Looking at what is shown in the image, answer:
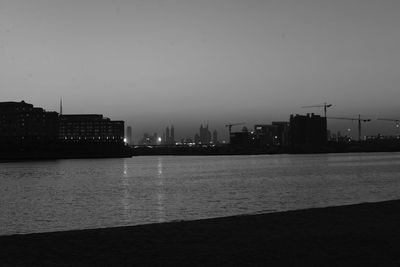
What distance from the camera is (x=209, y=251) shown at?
41.5ft

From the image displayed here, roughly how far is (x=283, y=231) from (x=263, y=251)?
3.00m

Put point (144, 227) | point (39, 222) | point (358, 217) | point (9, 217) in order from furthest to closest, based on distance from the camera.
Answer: point (9, 217) → point (39, 222) → point (358, 217) → point (144, 227)

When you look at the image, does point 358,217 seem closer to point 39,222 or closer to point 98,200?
point 39,222

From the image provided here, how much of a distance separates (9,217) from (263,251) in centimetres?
2637

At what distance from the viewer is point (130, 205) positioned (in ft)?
141

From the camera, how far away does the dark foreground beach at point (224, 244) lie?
11656 mm

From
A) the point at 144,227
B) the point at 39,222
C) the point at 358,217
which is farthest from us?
the point at 39,222

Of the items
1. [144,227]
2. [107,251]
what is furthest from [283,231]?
[107,251]

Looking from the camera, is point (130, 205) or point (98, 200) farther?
point (98, 200)

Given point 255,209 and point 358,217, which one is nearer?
point 358,217

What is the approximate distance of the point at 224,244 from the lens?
13516 mm

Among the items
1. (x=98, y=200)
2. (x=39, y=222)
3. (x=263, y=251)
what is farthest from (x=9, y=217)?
(x=263, y=251)

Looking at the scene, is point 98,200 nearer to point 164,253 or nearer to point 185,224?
point 185,224

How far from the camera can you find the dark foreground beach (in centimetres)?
1166
